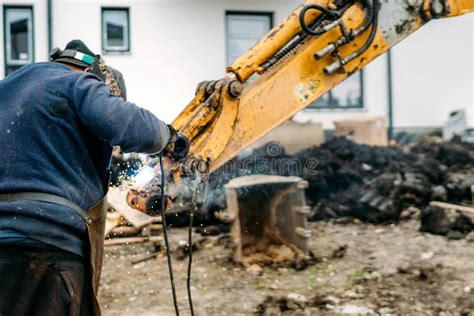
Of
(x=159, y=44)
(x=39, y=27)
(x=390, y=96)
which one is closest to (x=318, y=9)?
(x=159, y=44)

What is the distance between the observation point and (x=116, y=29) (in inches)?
488

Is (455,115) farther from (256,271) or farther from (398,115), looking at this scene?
(256,271)

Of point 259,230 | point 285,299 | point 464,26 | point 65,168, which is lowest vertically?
point 285,299

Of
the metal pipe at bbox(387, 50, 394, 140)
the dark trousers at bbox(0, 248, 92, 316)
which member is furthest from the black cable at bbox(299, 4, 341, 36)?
the metal pipe at bbox(387, 50, 394, 140)

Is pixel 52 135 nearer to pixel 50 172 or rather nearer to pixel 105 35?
pixel 50 172

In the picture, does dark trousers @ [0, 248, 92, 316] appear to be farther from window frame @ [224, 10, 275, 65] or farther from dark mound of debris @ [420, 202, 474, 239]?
window frame @ [224, 10, 275, 65]

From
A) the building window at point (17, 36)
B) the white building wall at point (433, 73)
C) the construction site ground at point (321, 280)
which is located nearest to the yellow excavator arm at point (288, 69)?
the construction site ground at point (321, 280)

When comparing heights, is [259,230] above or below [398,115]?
below

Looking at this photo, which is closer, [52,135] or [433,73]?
[52,135]

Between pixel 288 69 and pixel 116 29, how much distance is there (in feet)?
31.8

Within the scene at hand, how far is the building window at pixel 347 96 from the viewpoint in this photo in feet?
44.4

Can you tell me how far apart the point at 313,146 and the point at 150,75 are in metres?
4.03

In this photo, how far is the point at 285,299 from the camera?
4945mm

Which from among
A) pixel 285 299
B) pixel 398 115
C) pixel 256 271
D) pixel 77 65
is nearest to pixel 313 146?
pixel 398 115
